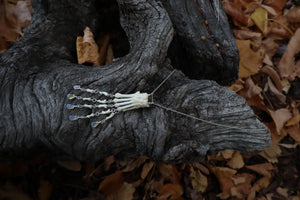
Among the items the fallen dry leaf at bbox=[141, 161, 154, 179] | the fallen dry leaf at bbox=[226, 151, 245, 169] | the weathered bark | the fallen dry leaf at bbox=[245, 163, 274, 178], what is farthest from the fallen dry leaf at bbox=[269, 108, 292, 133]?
the fallen dry leaf at bbox=[141, 161, 154, 179]

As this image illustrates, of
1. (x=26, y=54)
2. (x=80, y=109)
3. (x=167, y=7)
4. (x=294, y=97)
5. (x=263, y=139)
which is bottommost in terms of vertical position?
(x=294, y=97)

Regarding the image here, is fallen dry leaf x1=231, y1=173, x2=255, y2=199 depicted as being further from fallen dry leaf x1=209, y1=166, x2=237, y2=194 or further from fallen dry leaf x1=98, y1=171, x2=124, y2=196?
fallen dry leaf x1=98, y1=171, x2=124, y2=196

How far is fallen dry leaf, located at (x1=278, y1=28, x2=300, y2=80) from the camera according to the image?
7.57ft

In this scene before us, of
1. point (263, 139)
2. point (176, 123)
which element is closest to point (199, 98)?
point (176, 123)

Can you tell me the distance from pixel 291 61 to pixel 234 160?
1.13 m

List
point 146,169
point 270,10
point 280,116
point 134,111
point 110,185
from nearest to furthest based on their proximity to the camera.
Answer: point 134,111, point 110,185, point 146,169, point 280,116, point 270,10

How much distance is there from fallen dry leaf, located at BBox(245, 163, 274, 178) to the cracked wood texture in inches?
35.5

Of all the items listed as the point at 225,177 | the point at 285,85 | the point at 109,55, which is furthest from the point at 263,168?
the point at 109,55

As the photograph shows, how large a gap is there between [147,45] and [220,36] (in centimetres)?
60

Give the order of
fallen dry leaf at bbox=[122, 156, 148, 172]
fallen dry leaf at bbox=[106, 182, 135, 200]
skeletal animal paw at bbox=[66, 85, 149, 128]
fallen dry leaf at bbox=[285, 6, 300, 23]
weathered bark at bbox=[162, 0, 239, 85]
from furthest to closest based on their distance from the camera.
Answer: fallen dry leaf at bbox=[285, 6, 300, 23] → fallen dry leaf at bbox=[122, 156, 148, 172] → fallen dry leaf at bbox=[106, 182, 135, 200] → weathered bark at bbox=[162, 0, 239, 85] → skeletal animal paw at bbox=[66, 85, 149, 128]

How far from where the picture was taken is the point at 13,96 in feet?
4.48

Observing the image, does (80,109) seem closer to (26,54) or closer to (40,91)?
(40,91)

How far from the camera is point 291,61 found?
2307mm

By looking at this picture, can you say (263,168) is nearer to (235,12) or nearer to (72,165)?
(235,12)
